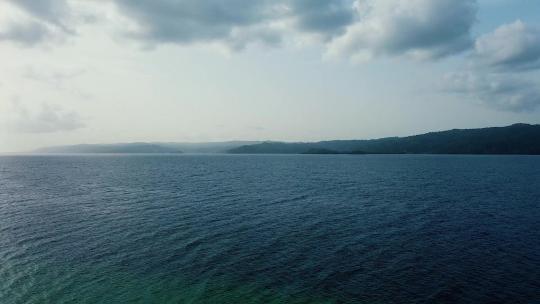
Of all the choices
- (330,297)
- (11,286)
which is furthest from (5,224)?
(330,297)

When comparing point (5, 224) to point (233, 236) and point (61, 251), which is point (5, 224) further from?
point (233, 236)

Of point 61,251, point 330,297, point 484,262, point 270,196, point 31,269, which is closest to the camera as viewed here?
point 330,297

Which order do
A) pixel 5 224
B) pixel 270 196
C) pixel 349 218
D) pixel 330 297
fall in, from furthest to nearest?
pixel 270 196, pixel 349 218, pixel 5 224, pixel 330 297

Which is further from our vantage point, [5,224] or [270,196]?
[270,196]

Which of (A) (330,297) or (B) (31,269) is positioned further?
(B) (31,269)

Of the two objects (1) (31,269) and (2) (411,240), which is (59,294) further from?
(2) (411,240)

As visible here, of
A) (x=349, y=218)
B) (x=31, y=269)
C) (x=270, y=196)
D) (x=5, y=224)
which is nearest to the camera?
(x=31, y=269)

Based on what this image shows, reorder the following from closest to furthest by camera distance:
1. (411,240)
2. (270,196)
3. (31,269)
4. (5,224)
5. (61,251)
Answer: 1. (31,269)
2. (61,251)
3. (411,240)
4. (5,224)
5. (270,196)

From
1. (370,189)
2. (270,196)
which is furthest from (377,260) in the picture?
(370,189)
